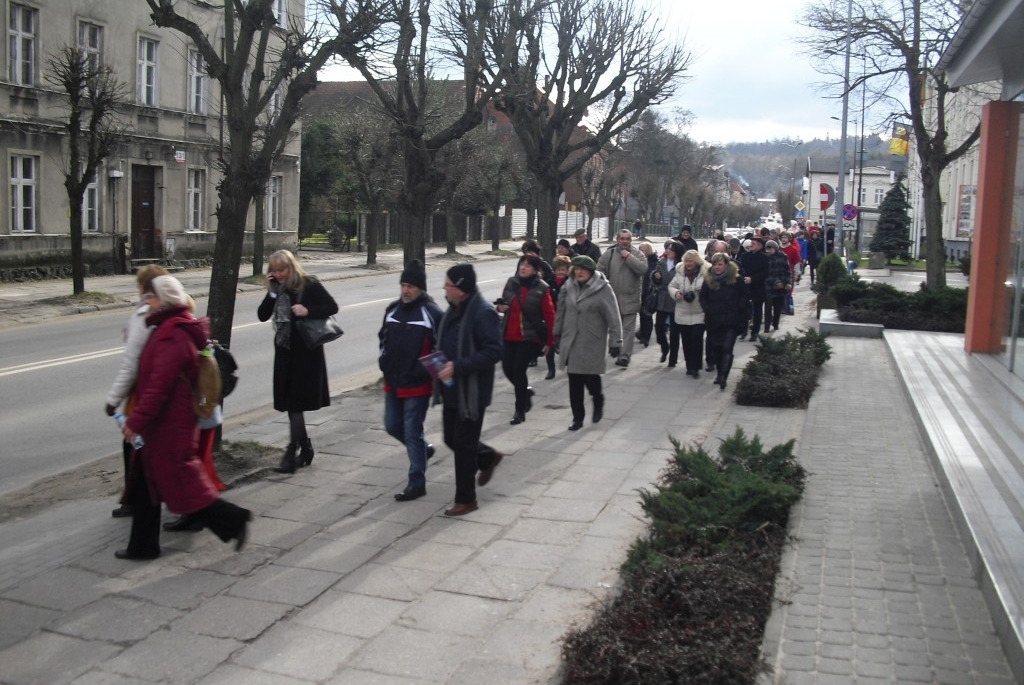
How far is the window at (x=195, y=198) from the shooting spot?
107 feet

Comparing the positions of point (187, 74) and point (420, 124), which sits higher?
point (187, 74)

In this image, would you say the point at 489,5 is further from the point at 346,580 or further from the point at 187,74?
the point at 187,74

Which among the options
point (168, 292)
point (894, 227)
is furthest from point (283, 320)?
point (894, 227)

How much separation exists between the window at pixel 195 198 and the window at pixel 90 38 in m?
5.57

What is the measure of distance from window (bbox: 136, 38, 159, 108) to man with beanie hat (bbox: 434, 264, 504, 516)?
2554cm

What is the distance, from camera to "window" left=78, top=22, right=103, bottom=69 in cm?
2667

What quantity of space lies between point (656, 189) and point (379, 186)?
47.9m

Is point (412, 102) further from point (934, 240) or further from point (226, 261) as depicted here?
point (934, 240)

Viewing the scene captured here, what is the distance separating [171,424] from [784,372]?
26.4 feet

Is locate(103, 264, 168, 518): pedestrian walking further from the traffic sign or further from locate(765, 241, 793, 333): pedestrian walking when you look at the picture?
the traffic sign

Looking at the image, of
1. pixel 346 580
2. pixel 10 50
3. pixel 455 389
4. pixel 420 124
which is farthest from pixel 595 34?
pixel 346 580

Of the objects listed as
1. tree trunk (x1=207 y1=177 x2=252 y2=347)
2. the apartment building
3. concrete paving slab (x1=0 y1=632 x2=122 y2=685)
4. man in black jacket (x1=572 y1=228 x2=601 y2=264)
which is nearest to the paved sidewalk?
concrete paving slab (x1=0 y1=632 x2=122 y2=685)

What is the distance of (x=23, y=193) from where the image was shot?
25641 millimetres

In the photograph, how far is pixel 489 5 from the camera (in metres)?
14.4
